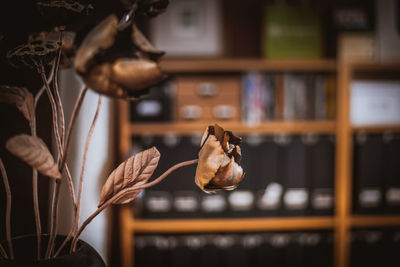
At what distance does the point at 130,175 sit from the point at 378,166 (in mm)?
1516

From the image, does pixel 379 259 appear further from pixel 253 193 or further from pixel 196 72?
pixel 196 72

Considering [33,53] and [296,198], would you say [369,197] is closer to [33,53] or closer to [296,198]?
[296,198]

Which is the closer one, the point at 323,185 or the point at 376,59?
the point at 323,185

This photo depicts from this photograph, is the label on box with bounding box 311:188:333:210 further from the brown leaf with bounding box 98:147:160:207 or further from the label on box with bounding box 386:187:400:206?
the brown leaf with bounding box 98:147:160:207

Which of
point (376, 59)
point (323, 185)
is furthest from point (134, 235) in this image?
point (376, 59)

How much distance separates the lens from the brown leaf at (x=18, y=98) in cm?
43

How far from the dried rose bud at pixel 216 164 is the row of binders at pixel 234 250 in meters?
1.31

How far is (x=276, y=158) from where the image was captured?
1.61m

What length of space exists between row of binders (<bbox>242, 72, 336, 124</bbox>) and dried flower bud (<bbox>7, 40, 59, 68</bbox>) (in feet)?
4.14

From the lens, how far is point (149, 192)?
1.59 metres

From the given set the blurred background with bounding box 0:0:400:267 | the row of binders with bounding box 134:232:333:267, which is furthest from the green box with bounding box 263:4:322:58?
the row of binders with bounding box 134:232:333:267

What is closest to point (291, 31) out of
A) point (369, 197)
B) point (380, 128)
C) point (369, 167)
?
point (380, 128)

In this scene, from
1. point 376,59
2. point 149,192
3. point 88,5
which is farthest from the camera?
point 376,59

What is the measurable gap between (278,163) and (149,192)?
633 millimetres
